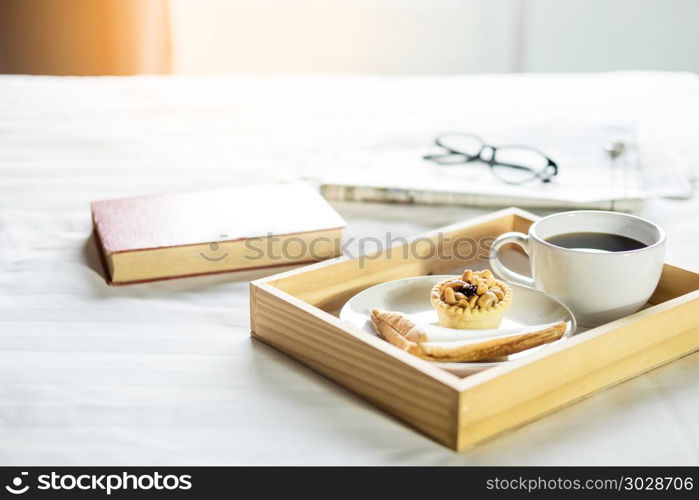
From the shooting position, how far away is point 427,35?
2838 mm

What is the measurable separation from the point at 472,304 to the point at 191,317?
251mm

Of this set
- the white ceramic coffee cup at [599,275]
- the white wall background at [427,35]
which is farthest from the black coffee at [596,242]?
the white wall background at [427,35]

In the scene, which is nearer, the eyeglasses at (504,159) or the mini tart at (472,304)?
the mini tart at (472,304)

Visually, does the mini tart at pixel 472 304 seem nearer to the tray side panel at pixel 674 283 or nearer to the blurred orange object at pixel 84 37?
the tray side panel at pixel 674 283

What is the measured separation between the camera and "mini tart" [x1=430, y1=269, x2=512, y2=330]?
2.18ft

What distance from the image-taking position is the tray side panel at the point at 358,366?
0.56 metres

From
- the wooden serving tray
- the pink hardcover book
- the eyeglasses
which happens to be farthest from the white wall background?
the wooden serving tray

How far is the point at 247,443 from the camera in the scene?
0.58 meters

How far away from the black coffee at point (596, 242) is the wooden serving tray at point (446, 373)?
4 cm

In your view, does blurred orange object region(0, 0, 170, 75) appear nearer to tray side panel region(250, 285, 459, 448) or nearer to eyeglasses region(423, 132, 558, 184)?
eyeglasses region(423, 132, 558, 184)

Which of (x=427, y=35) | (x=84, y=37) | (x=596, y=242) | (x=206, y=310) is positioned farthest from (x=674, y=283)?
(x=84, y=37)

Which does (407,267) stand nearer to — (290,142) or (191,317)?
(191,317)

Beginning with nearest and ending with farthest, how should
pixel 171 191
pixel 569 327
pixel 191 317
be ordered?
pixel 569 327
pixel 191 317
pixel 171 191
